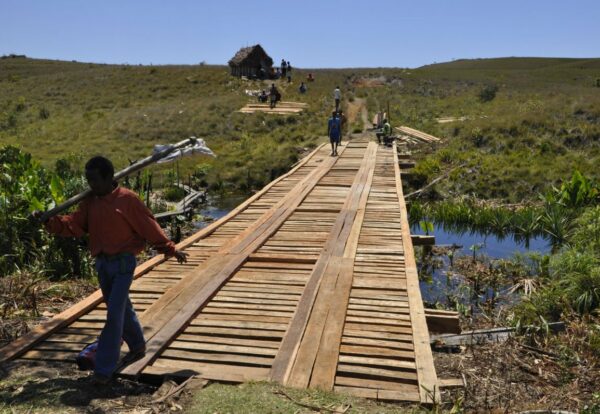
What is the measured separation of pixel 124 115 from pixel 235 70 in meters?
21.0

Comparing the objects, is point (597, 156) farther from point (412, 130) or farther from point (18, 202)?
point (18, 202)

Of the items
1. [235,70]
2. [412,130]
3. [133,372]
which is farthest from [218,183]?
[235,70]

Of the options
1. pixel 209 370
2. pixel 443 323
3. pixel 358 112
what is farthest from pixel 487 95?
pixel 209 370

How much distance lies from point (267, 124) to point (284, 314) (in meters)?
26.1

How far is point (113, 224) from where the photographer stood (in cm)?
423

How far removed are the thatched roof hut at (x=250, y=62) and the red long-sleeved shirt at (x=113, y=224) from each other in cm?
5006

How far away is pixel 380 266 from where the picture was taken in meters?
7.16

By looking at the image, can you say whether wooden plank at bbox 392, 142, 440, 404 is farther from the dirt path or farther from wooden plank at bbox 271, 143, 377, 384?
the dirt path

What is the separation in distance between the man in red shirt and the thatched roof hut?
5008 cm

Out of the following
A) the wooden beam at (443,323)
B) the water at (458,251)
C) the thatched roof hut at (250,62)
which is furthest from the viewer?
the thatched roof hut at (250,62)

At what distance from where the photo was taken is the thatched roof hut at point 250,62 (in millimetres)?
53219

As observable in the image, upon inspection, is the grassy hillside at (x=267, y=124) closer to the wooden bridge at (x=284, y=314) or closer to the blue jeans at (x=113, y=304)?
the wooden bridge at (x=284, y=314)

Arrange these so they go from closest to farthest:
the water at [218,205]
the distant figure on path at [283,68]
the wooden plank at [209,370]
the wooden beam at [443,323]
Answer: the wooden plank at [209,370]
the wooden beam at [443,323]
the water at [218,205]
the distant figure on path at [283,68]

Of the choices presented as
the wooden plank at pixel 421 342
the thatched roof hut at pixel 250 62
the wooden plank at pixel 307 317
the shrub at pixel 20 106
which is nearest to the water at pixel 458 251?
the wooden plank at pixel 307 317
